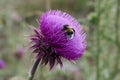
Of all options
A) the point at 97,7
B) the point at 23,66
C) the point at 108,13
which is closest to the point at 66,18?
the point at 97,7

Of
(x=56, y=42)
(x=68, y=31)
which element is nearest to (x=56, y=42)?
(x=56, y=42)

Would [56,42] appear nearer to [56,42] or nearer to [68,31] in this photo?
[56,42]
